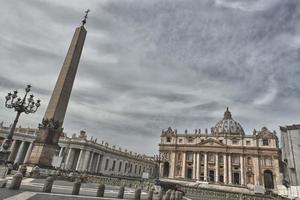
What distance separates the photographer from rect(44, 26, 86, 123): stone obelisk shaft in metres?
18.5

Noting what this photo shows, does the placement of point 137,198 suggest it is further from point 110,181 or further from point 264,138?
point 264,138

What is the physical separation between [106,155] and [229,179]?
34.0 meters

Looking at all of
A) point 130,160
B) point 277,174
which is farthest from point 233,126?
point 130,160

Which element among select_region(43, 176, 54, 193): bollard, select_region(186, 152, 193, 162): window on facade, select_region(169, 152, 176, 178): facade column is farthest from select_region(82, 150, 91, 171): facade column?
select_region(43, 176, 54, 193): bollard

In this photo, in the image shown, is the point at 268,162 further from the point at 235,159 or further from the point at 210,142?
the point at 210,142

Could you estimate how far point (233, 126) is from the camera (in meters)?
80.9

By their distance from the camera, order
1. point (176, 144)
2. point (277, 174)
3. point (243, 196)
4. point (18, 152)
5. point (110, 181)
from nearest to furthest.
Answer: point (243, 196) → point (110, 181) → point (18, 152) → point (277, 174) → point (176, 144)

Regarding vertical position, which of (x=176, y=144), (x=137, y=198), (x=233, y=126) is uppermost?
(x=233, y=126)

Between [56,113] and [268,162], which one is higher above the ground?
[268,162]

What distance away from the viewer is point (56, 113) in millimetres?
18406

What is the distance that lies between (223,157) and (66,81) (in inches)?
2104

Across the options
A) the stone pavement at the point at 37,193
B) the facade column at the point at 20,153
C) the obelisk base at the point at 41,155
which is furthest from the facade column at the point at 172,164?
the stone pavement at the point at 37,193

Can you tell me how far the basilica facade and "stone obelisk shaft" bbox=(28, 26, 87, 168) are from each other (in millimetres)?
39825

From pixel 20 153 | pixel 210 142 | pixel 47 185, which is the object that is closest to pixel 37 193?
pixel 47 185
